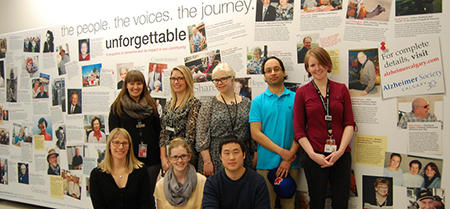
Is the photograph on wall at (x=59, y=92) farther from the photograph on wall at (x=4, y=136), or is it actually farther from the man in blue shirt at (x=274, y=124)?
the man in blue shirt at (x=274, y=124)

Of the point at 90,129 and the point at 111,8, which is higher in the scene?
the point at 111,8

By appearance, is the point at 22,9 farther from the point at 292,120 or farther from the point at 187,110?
the point at 292,120

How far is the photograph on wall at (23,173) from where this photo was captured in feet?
16.2

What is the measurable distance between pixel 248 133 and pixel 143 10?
6.65ft

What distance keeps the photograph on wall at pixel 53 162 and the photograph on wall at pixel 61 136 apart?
122 mm

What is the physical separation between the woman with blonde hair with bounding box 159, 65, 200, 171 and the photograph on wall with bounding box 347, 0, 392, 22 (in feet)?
4.96

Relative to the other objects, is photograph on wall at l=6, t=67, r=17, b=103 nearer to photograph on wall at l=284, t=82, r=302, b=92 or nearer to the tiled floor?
the tiled floor

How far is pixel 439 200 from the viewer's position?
270 cm

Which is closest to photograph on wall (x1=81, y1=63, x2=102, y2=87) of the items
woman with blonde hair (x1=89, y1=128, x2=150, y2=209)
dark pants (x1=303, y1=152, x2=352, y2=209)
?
woman with blonde hair (x1=89, y1=128, x2=150, y2=209)

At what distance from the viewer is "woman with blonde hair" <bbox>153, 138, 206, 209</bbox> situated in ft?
8.58

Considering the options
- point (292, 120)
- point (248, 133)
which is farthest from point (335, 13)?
point (248, 133)

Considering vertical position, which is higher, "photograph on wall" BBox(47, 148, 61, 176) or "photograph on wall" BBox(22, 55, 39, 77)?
"photograph on wall" BBox(22, 55, 39, 77)

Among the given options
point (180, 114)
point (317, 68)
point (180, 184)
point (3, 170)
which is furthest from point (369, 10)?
point (3, 170)

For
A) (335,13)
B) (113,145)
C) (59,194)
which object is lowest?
(59,194)
